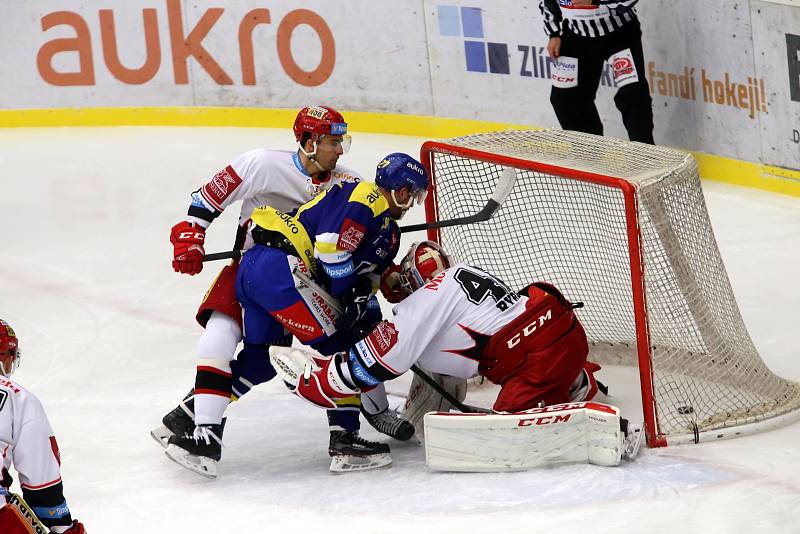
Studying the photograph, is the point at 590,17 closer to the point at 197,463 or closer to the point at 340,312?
the point at 340,312

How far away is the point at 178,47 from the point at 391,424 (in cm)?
522

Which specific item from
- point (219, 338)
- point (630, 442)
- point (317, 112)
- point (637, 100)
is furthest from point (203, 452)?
point (637, 100)

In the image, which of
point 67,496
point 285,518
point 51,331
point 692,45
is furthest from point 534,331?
point 692,45

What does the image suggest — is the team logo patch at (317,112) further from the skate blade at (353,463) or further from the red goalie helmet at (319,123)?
the skate blade at (353,463)

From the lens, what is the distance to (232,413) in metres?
4.89

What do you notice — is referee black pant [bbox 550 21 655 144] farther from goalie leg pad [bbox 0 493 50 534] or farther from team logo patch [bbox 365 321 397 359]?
goalie leg pad [bbox 0 493 50 534]

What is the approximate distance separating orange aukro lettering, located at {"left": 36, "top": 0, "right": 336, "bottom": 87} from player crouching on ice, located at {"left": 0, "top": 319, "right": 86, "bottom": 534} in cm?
611

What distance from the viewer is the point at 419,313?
4.14 m

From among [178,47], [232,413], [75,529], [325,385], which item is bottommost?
[232,413]

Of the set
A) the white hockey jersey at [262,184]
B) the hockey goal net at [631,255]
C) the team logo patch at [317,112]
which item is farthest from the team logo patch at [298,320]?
the hockey goal net at [631,255]

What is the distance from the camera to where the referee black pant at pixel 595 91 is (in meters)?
7.18

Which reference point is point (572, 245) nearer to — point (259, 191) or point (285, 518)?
point (259, 191)

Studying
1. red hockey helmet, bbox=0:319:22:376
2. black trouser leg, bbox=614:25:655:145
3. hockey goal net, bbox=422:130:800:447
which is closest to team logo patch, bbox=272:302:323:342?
hockey goal net, bbox=422:130:800:447

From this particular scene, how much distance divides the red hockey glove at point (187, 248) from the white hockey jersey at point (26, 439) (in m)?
1.52
